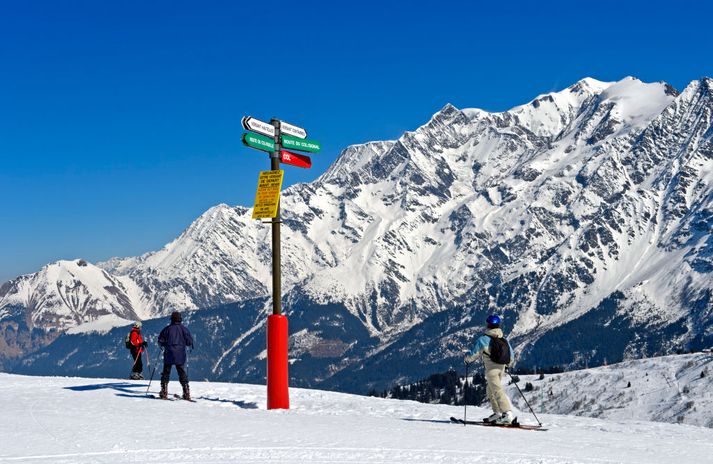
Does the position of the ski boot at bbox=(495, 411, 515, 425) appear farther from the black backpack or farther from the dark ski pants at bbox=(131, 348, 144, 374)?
the dark ski pants at bbox=(131, 348, 144, 374)

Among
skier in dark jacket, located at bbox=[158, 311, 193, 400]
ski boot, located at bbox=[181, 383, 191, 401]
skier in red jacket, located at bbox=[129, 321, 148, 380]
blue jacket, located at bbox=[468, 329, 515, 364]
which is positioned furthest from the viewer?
skier in red jacket, located at bbox=[129, 321, 148, 380]

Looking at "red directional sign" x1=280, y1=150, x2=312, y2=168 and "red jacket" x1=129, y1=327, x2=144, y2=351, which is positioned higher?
"red directional sign" x1=280, y1=150, x2=312, y2=168

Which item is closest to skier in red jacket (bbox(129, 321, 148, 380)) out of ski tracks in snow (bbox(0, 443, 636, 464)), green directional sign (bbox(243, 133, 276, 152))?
green directional sign (bbox(243, 133, 276, 152))

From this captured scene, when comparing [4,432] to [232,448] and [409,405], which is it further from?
[409,405]

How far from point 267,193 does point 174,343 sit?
559cm

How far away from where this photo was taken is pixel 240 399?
28.5m

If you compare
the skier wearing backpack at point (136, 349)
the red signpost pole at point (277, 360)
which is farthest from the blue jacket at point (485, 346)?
the skier wearing backpack at point (136, 349)

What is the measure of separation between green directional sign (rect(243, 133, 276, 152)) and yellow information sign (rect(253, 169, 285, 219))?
75 centimetres

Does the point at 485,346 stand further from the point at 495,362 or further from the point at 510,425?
the point at 510,425

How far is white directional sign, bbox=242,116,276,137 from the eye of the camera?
2706cm

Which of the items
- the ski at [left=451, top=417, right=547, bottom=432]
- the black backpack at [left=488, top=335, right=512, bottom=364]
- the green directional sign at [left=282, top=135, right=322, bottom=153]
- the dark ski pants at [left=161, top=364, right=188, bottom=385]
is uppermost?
the green directional sign at [left=282, top=135, right=322, bottom=153]

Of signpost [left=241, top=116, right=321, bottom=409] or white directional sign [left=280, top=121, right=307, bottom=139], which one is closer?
signpost [left=241, top=116, right=321, bottom=409]

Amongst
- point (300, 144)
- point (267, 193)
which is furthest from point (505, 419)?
point (300, 144)

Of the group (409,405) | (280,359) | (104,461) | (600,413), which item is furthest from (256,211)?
(600,413)
